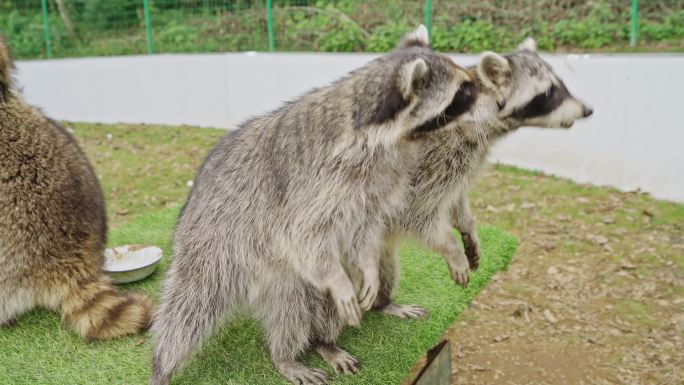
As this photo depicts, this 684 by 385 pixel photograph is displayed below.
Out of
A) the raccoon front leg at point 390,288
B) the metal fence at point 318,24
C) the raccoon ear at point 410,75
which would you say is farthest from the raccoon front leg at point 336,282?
the metal fence at point 318,24

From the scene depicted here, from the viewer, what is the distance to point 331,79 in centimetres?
761

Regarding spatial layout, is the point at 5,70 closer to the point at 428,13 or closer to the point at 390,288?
the point at 390,288

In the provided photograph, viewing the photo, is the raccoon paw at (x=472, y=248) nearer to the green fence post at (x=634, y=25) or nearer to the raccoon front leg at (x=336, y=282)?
the raccoon front leg at (x=336, y=282)

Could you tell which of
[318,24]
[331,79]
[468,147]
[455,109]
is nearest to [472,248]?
[468,147]

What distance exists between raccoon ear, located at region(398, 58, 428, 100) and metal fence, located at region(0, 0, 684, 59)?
4637mm

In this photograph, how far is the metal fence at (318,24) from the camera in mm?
6301

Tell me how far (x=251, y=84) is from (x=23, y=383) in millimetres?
6412

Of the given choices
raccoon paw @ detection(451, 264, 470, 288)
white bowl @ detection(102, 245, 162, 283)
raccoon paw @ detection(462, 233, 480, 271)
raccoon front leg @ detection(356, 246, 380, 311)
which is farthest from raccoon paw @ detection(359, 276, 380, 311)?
white bowl @ detection(102, 245, 162, 283)

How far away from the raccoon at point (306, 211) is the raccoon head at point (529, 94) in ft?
0.67

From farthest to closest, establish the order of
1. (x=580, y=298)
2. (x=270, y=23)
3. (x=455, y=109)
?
(x=270, y=23) → (x=580, y=298) → (x=455, y=109)

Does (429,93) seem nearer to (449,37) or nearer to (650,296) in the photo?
(650,296)

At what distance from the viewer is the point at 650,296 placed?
14.4ft

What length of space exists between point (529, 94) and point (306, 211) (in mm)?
1032

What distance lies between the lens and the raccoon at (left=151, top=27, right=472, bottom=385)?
2297mm
